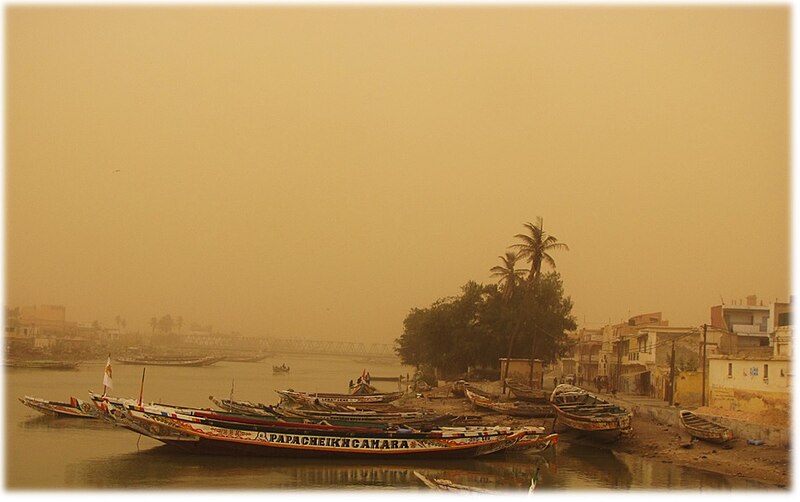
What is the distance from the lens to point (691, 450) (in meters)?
18.5

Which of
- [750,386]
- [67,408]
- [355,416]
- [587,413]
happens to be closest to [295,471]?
[355,416]

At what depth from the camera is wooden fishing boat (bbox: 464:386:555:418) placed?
23.7m

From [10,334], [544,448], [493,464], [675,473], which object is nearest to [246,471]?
[493,464]

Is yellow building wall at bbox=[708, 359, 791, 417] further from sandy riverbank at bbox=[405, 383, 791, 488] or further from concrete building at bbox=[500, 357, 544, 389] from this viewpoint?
concrete building at bbox=[500, 357, 544, 389]

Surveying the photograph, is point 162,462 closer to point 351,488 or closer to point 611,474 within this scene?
point 351,488

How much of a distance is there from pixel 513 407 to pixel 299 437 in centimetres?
763

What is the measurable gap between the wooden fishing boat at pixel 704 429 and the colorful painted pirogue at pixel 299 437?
137 inches

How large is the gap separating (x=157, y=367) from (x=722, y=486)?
7823 cm

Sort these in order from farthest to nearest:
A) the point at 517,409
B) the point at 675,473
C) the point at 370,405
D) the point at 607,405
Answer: the point at 370,405
the point at 517,409
the point at 607,405
the point at 675,473

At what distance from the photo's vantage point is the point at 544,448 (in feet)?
65.4

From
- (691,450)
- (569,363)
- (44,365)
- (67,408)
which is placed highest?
(569,363)

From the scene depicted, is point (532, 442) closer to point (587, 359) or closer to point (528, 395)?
point (528, 395)

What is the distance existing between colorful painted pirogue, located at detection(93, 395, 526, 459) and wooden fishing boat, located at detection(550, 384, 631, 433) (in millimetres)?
2058

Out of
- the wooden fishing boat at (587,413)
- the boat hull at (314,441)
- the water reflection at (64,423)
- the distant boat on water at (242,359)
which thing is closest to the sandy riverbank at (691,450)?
the wooden fishing boat at (587,413)
